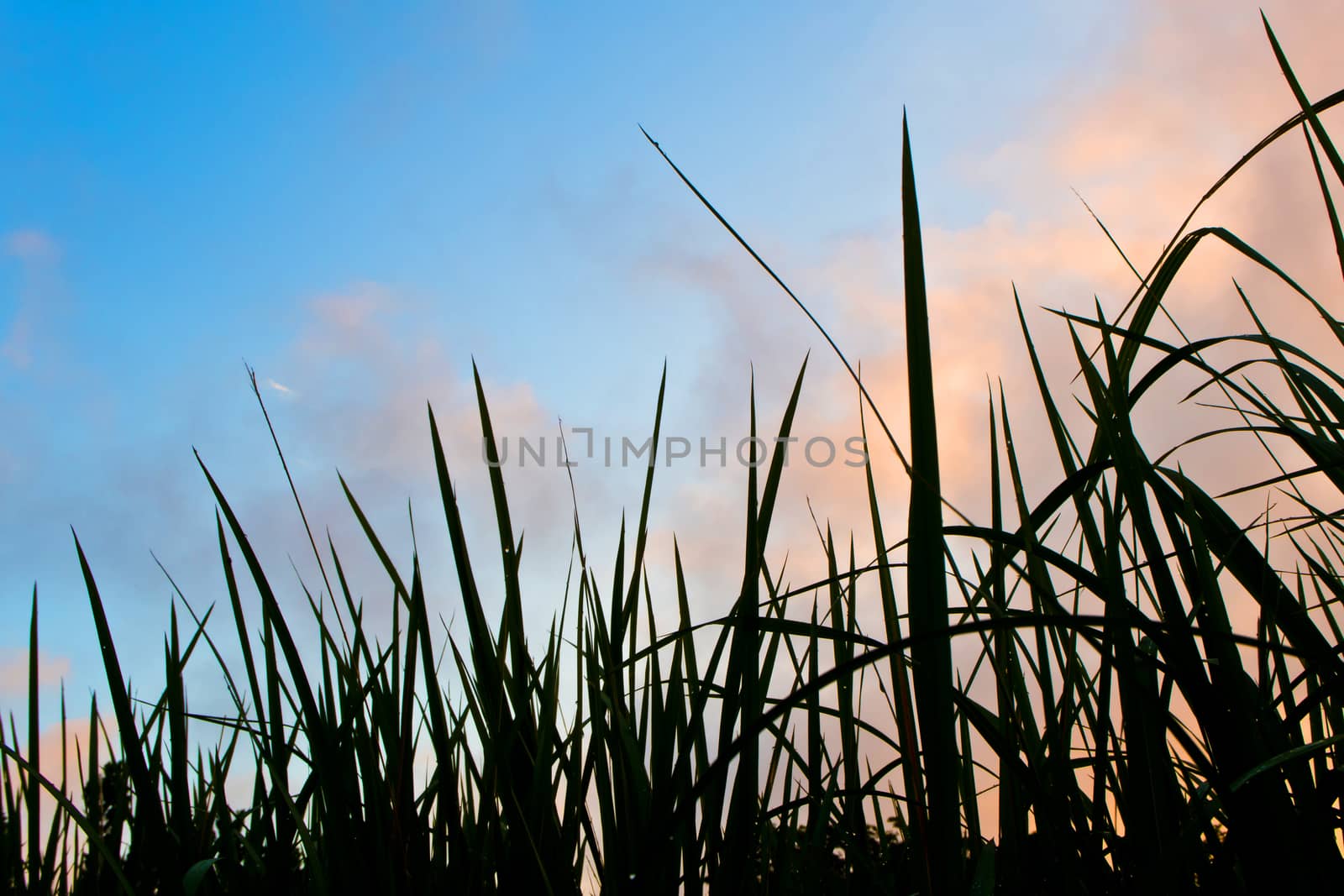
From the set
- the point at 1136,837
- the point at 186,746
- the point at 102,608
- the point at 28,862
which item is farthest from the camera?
the point at 28,862

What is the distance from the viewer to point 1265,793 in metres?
0.63

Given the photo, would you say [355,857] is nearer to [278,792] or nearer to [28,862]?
[278,792]

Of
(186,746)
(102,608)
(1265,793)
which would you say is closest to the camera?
(1265,793)

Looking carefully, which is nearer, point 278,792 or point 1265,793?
point 1265,793

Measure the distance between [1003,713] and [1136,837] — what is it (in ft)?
0.59

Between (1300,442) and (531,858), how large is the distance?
34.6 inches

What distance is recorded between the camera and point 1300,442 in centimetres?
87

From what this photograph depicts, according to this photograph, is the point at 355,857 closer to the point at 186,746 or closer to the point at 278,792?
the point at 278,792

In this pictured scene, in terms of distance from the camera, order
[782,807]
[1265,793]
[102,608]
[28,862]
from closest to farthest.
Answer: [1265,793]
[102,608]
[782,807]
[28,862]

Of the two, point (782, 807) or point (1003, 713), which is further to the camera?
point (782, 807)

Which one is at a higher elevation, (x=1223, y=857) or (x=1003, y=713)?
(x=1003, y=713)

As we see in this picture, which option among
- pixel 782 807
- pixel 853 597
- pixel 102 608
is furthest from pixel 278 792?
pixel 853 597

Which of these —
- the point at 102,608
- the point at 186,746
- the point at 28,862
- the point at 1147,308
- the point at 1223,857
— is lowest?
the point at 1223,857

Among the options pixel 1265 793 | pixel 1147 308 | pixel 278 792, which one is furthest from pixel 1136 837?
pixel 278 792
